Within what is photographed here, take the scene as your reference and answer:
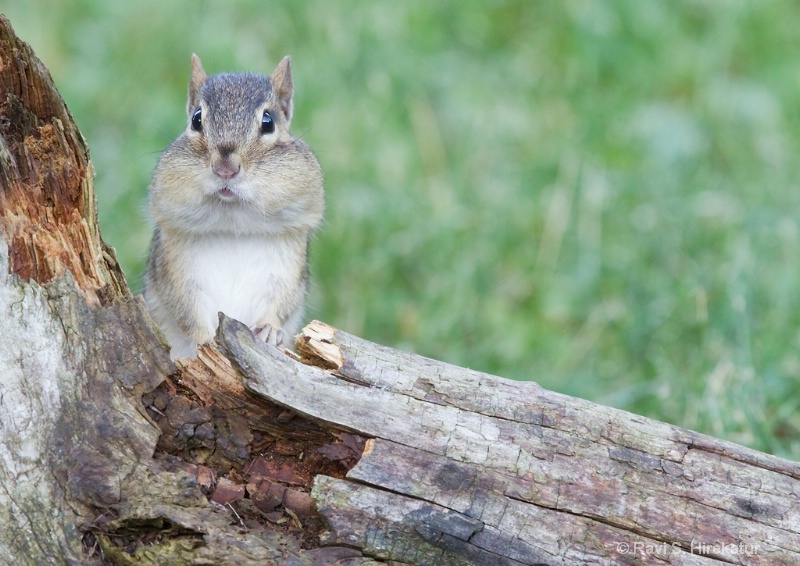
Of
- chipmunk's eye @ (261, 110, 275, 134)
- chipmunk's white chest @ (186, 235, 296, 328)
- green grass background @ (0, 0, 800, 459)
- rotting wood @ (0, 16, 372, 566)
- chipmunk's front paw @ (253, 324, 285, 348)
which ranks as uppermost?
green grass background @ (0, 0, 800, 459)

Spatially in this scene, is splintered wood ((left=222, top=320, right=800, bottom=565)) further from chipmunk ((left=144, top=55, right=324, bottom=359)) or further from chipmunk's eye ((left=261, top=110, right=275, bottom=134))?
chipmunk's eye ((left=261, top=110, right=275, bottom=134))

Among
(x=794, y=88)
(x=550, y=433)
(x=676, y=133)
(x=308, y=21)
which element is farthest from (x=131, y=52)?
(x=550, y=433)

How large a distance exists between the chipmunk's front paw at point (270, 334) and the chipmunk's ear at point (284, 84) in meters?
0.80

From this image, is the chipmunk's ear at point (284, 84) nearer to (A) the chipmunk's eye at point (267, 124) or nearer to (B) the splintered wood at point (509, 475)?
(A) the chipmunk's eye at point (267, 124)

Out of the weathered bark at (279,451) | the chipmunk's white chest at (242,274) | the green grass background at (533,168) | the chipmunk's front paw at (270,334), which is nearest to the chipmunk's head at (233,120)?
the chipmunk's white chest at (242,274)

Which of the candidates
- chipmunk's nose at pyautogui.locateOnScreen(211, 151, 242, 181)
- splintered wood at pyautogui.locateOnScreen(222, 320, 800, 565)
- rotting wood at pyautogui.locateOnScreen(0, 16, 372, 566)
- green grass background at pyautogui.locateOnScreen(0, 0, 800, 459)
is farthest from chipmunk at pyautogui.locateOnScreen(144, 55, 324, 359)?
splintered wood at pyautogui.locateOnScreen(222, 320, 800, 565)

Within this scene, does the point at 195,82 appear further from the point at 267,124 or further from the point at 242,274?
the point at 242,274

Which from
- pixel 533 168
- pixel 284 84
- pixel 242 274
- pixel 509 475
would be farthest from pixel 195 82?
pixel 533 168

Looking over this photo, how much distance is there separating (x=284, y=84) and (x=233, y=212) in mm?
665

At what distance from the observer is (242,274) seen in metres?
3.97

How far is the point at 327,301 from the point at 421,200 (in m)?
0.94

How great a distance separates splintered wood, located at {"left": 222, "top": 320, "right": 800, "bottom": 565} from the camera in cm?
266

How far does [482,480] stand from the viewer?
9.02 ft

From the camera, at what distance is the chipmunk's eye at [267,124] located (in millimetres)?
3783
